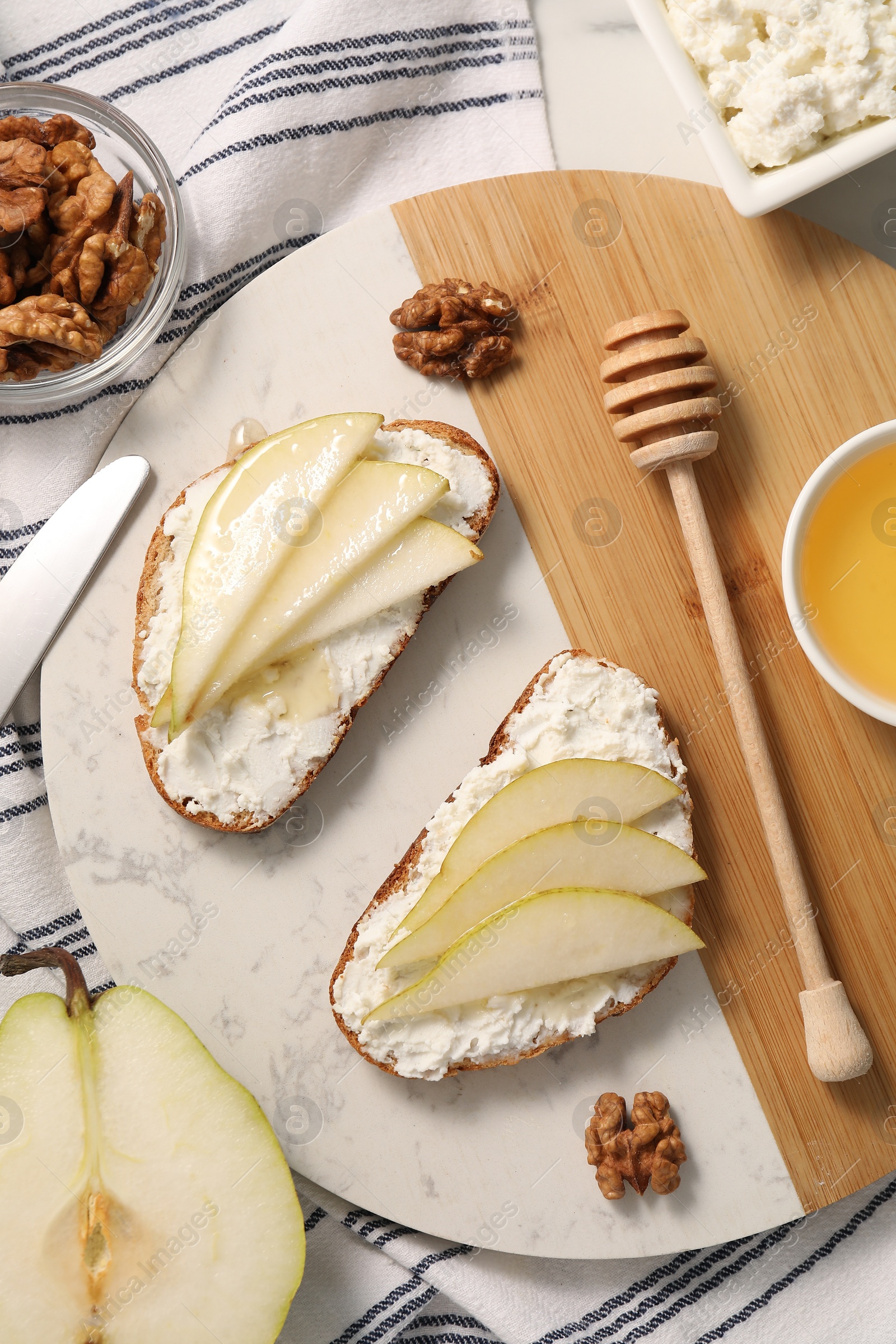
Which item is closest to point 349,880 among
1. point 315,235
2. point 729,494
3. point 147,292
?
point 729,494

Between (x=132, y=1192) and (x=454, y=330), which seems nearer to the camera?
(x=132, y=1192)

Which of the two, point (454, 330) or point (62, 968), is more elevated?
point (454, 330)

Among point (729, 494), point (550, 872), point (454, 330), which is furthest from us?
point (729, 494)

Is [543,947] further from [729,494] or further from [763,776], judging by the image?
[729,494]

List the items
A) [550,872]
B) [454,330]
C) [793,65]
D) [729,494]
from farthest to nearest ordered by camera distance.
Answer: [729,494], [454,330], [550,872], [793,65]

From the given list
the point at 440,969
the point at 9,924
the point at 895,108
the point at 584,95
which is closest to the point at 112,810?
the point at 9,924

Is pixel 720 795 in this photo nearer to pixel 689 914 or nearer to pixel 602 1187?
pixel 689 914

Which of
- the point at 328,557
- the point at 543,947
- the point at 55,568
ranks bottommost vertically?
the point at 543,947

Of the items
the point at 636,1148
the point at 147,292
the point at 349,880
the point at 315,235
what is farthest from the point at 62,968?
the point at 315,235
